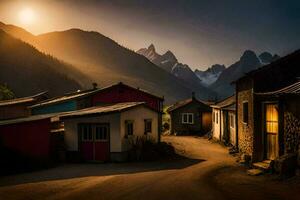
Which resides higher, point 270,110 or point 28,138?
point 270,110

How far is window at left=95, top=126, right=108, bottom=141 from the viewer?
72.8 feet

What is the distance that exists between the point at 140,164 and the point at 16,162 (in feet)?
23.3

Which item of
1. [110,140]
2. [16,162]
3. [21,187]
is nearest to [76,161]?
[110,140]

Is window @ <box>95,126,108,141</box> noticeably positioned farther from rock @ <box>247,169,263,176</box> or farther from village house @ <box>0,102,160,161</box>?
rock @ <box>247,169,263,176</box>

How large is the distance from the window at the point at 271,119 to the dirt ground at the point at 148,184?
101 inches

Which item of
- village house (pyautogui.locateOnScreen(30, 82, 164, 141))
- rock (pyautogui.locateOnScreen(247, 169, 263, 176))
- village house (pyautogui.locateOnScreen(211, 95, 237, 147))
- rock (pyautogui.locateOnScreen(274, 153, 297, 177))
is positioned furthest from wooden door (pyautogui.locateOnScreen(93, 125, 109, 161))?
rock (pyautogui.locateOnScreen(274, 153, 297, 177))

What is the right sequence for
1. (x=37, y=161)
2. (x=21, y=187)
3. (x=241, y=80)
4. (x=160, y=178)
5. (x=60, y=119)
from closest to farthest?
(x=21, y=187)
(x=160, y=178)
(x=37, y=161)
(x=241, y=80)
(x=60, y=119)

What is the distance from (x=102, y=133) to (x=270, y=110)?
10.7 meters

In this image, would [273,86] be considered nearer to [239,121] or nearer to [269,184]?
[239,121]

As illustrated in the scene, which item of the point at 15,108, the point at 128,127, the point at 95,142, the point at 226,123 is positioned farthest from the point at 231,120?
the point at 15,108

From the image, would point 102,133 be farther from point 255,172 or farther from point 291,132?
point 291,132

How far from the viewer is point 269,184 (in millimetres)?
13086

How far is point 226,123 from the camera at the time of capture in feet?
104

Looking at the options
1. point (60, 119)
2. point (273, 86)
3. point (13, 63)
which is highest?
point (13, 63)
